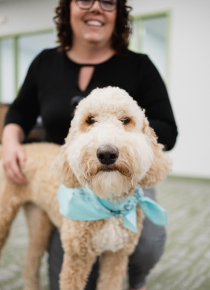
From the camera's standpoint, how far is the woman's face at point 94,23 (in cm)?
95

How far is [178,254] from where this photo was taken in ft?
5.27

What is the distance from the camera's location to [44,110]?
3.43ft

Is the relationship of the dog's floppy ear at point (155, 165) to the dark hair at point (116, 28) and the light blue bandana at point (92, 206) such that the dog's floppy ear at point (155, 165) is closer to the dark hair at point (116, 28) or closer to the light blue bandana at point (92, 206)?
the light blue bandana at point (92, 206)

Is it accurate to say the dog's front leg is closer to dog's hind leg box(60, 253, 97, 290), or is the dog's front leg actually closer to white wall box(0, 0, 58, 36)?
dog's hind leg box(60, 253, 97, 290)

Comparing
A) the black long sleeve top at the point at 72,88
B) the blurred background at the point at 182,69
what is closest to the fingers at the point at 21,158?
the black long sleeve top at the point at 72,88

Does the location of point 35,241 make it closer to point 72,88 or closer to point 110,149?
point 72,88

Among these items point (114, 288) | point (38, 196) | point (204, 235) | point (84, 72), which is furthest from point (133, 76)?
point (204, 235)

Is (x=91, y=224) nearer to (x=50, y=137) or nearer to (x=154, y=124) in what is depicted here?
(x=154, y=124)

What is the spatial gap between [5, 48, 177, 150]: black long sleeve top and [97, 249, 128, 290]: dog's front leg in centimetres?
41

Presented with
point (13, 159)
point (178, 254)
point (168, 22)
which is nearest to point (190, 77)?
point (168, 22)

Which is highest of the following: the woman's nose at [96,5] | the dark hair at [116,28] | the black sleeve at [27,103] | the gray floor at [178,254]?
the woman's nose at [96,5]

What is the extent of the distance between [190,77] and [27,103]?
9.47 feet

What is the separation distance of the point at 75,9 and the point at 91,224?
0.78 m

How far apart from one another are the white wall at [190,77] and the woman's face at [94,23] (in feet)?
9.06
